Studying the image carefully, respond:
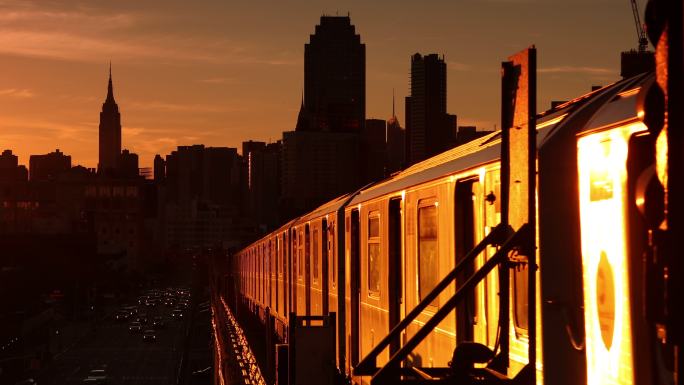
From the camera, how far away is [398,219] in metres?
11.2

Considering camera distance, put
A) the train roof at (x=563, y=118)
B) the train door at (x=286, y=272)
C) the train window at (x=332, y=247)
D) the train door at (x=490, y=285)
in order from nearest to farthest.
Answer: the train roof at (x=563, y=118) → the train door at (x=490, y=285) → the train window at (x=332, y=247) → the train door at (x=286, y=272)

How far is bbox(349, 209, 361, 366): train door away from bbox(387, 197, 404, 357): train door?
2458mm

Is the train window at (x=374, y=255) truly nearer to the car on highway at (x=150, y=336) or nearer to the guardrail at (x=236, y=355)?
the guardrail at (x=236, y=355)

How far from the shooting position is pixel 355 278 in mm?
14195

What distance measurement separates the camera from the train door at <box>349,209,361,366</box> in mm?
14062

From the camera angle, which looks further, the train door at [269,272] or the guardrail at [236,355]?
the train door at [269,272]

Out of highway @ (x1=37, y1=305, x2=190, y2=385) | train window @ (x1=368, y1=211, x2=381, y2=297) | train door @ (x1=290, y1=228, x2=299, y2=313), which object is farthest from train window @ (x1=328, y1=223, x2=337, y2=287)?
highway @ (x1=37, y1=305, x2=190, y2=385)

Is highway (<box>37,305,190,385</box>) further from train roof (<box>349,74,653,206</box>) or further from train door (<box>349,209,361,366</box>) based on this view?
train roof (<box>349,74,653,206</box>)

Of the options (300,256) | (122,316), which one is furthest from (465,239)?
(122,316)

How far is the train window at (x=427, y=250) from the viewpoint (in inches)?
357

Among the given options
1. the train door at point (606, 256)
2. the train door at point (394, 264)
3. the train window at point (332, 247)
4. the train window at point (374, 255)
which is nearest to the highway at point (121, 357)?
the train window at point (332, 247)

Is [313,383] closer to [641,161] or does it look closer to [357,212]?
[357,212]

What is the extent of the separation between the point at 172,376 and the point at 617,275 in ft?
251

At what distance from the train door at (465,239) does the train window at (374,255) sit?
390 cm
